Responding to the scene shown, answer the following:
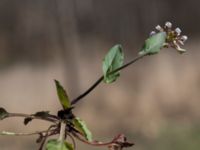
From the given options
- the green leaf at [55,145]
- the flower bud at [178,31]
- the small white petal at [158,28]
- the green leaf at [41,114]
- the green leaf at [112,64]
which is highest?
the small white petal at [158,28]

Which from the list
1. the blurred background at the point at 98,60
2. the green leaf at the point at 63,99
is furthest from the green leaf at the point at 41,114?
the blurred background at the point at 98,60

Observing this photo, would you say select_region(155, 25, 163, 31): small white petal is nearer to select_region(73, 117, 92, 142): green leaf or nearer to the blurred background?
select_region(73, 117, 92, 142): green leaf

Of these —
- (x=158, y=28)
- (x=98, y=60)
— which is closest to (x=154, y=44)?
(x=158, y=28)

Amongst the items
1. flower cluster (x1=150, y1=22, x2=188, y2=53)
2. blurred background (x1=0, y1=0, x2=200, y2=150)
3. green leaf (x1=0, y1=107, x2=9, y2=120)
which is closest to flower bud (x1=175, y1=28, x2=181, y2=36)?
flower cluster (x1=150, y1=22, x2=188, y2=53)

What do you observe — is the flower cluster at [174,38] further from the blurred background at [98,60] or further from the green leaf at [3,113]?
the blurred background at [98,60]

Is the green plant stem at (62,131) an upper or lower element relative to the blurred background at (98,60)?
lower

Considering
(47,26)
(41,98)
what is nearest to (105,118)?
(41,98)
